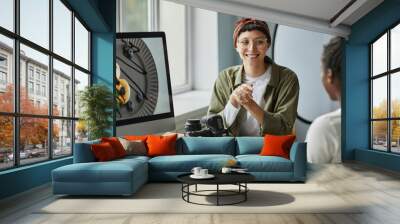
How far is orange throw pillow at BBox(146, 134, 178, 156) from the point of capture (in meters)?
6.74

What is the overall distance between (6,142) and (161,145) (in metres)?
2.49

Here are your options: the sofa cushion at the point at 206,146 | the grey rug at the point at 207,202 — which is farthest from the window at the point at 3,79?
the sofa cushion at the point at 206,146

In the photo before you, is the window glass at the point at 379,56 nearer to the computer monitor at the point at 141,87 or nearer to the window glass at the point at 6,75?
the computer monitor at the point at 141,87

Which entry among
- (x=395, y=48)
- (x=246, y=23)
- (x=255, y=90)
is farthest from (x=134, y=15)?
(x=395, y=48)

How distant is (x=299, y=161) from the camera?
6039 millimetres

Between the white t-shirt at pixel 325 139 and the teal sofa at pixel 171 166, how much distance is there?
9.15 ft

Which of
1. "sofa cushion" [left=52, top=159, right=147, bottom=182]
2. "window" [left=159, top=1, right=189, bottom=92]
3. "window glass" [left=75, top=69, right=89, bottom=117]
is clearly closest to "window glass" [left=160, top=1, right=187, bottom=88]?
"window" [left=159, top=1, right=189, bottom=92]

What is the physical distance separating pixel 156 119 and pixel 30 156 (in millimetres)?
3578

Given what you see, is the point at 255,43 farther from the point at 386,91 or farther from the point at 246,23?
the point at 386,91

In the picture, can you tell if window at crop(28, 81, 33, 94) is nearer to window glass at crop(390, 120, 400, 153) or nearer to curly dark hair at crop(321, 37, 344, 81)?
curly dark hair at crop(321, 37, 344, 81)

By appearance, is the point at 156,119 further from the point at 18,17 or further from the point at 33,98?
the point at 18,17

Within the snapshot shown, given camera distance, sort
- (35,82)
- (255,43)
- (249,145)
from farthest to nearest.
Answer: (255,43) < (249,145) < (35,82)

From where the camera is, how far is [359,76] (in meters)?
9.46

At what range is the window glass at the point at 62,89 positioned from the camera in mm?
6620
